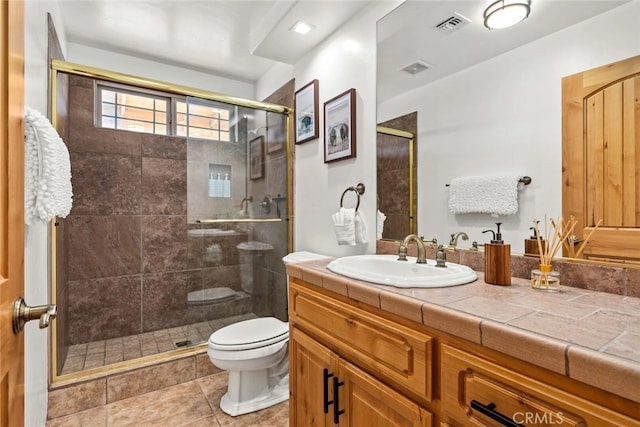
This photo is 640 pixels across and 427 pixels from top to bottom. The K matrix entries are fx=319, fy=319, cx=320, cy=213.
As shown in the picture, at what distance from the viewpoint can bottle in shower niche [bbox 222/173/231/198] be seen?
2.45m

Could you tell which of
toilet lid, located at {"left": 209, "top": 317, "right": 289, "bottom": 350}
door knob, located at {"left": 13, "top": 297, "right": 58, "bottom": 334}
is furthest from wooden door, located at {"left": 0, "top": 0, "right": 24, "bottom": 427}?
toilet lid, located at {"left": 209, "top": 317, "right": 289, "bottom": 350}

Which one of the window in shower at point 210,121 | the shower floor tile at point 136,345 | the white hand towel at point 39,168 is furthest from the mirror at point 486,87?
the shower floor tile at point 136,345

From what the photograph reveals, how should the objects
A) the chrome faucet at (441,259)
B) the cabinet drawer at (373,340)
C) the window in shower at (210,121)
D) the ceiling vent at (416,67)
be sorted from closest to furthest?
the cabinet drawer at (373,340), the chrome faucet at (441,259), the ceiling vent at (416,67), the window in shower at (210,121)

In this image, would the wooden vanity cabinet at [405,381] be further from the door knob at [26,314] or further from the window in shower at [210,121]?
the window in shower at [210,121]

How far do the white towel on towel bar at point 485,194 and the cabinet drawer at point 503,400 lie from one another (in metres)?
0.69

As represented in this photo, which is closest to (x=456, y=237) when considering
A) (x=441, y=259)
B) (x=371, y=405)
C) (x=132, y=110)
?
(x=441, y=259)

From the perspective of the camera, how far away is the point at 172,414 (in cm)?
175

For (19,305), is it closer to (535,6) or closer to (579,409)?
(579,409)

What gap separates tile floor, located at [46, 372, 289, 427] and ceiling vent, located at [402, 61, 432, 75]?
1931 millimetres

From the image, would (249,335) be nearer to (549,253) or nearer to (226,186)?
(226,186)

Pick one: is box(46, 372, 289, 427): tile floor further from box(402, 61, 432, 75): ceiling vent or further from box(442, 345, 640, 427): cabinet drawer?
box(402, 61, 432, 75): ceiling vent

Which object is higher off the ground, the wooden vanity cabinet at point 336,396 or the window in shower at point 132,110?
the window in shower at point 132,110

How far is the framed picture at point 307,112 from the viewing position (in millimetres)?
2219

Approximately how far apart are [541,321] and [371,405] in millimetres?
562
